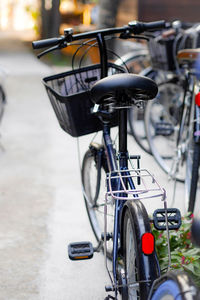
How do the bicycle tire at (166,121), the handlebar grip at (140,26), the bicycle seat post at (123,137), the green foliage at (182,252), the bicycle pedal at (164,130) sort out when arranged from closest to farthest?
the bicycle seat post at (123,137)
the green foliage at (182,252)
the handlebar grip at (140,26)
the bicycle tire at (166,121)
the bicycle pedal at (164,130)

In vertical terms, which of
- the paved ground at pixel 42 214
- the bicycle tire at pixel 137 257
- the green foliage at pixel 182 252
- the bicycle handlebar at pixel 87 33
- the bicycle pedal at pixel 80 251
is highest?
the bicycle handlebar at pixel 87 33

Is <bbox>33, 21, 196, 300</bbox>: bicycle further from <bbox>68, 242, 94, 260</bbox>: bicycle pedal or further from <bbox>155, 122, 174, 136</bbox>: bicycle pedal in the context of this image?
<bbox>155, 122, 174, 136</bbox>: bicycle pedal

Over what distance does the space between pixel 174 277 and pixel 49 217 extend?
107 inches

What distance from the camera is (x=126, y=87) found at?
2527mm

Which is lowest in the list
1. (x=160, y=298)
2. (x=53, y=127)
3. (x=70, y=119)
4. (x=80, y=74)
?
(x=53, y=127)

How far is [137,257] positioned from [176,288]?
552 mm

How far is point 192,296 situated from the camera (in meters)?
1.80

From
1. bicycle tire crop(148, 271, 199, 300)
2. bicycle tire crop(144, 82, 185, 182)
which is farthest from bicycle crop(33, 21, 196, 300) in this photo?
bicycle tire crop(144, 82, 185, 182)

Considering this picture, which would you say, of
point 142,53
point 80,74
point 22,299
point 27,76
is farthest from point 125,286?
point 27,76

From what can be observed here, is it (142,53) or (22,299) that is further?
(142,53)

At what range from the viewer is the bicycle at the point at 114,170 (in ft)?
7.91

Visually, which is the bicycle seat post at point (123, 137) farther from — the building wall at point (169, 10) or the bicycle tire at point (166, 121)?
the building wall at point (169, 10)

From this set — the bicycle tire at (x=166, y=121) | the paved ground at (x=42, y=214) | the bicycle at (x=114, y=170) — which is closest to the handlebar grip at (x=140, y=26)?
the bicycle at (x=114, y=170)

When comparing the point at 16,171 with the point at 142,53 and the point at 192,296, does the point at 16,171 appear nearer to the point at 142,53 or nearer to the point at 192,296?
the point at 142,53
